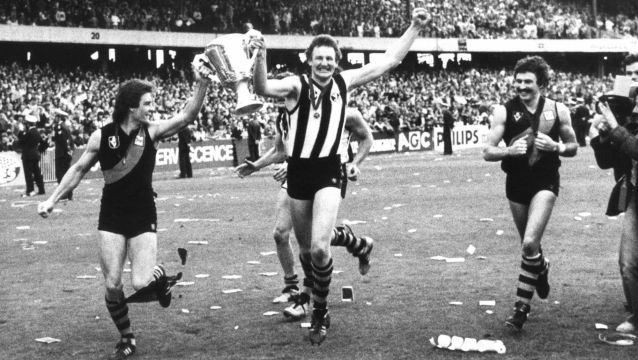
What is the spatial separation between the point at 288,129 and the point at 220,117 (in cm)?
3048

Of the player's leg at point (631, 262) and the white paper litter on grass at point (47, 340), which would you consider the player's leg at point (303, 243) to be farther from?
the player's leg at point (631, 262)

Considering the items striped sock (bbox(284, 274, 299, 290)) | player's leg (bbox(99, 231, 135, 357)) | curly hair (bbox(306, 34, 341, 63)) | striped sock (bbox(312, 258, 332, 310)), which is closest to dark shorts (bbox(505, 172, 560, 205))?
striped sock (bbox(312, 258, 332, 310))

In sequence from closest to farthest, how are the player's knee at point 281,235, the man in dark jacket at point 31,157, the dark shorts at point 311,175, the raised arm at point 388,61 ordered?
1. the dark shorts at point 311,175
2. the raised arm at point 388,61
3. the player's knee at point 281,235
4. the man in dark jacket at point 31,157

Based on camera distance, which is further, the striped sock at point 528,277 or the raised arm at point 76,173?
the striped sock at point 528,277

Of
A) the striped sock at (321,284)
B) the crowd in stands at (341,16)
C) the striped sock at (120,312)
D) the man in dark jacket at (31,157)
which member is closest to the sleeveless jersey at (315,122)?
the striped sock at (321,284)

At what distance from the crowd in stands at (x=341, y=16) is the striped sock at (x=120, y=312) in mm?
→ 34565

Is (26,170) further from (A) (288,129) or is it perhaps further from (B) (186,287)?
(A) (288,129)

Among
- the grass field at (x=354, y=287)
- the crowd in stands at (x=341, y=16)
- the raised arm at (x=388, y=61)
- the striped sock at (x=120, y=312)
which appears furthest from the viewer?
the crowd in stands at (x=341, y=16)

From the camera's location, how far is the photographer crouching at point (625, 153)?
22.7 ft

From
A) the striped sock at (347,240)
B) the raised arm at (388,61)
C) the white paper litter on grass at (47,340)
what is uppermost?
the raised arm at (388,61)

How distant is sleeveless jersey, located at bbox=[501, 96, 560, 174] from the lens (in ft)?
25.4

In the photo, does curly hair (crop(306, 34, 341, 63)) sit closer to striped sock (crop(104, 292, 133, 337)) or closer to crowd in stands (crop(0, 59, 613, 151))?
striped sock (crop(104, 292, 133, 337))

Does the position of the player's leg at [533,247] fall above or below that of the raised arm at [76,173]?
below

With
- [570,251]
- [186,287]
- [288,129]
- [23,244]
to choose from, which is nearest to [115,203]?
[288,129]
